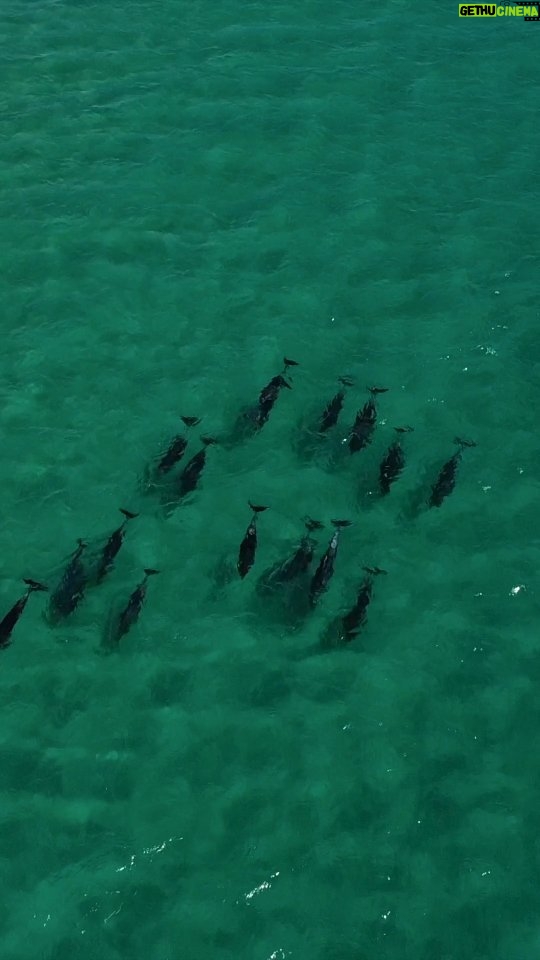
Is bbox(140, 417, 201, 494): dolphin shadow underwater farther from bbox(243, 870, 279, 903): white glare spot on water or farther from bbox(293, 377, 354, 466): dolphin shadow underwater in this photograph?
bbox(243, 870, 279, 903): white glare spot on water

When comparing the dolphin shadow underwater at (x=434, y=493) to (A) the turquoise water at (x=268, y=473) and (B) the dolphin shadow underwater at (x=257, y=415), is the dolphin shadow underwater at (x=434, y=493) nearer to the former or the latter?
(A) the turquoise water at (x=268, y=473)

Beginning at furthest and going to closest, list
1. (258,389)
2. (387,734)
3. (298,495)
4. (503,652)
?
(258,389) → (298,495) → (503,652) → (387,734)

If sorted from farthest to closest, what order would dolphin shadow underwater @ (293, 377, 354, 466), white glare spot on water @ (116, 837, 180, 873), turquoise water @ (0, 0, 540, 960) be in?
dolphin shadow underwater @ (293, 377, 354, 466), turquoise water @ (0, 0, 540, 960), white glare spot on water @ (116, 837, 180, 873)

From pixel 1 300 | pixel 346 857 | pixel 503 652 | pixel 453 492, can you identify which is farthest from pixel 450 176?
pixel 346 857

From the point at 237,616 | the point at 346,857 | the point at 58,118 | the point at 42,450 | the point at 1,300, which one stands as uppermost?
the point at 58,118

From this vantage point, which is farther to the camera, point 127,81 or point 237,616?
point 127,81

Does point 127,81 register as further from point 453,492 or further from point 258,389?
point 453,492

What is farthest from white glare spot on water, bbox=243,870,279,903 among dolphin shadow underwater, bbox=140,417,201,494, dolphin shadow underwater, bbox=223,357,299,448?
dolphin shadow underwater, bbox=223,357,299,448
